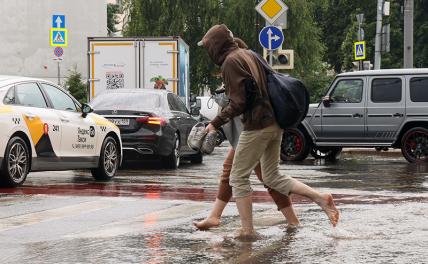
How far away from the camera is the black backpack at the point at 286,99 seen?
8.29 meters

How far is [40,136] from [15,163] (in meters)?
0.65

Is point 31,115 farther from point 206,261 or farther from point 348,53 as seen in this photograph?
point 348,53

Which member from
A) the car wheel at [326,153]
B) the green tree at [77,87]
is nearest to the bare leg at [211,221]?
the car wheel at [326,153]

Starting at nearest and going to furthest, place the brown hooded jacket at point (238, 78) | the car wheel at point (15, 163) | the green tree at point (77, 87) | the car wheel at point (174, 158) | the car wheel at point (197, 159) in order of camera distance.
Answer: the brown hooded jacket at point (238, 78) < the car wheel at point (15, 163) < the car wheel at point (174, 158) < the car wheel at point (197, 159) < the green tree at point (77, 87)

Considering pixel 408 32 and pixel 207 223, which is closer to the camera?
pixel 207 223

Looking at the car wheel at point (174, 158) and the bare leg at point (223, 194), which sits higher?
the bare leg at point (223, 194)

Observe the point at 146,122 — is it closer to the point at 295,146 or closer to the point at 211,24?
the point at 295,146

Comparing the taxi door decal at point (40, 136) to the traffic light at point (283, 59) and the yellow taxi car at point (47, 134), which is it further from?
the traffic light at point (283, 59)

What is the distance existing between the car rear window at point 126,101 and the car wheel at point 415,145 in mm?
4981

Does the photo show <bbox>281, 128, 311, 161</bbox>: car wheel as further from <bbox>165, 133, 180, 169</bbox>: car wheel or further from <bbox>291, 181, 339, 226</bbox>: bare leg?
<bbox>291, 181, 339, 226</bbox>: bare leg

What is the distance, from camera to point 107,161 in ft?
50.0

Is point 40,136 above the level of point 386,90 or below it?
below

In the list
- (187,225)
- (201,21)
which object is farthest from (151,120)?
(201,21)

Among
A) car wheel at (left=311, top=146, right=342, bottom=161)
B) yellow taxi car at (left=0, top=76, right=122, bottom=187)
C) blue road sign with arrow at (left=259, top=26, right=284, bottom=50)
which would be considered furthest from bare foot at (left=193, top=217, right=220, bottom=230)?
blue road sign with arrow at (left=259, top=26, right=284, bottom=50)
